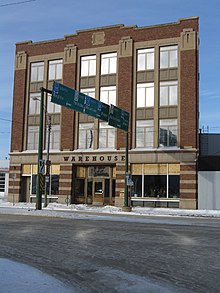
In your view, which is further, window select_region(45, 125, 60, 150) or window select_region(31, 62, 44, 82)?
window select_region(31, 62, 44, 82)

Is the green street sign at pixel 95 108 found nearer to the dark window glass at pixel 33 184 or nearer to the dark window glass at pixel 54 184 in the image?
the dark window glass at pixel 54 184

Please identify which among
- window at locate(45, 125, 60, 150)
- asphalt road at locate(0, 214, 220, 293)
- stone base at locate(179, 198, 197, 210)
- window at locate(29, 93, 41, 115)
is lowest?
asphalt road at locate(0, 214, 220, 293)

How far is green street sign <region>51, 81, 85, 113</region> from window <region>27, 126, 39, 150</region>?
13745mm

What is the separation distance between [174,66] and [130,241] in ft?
78.9

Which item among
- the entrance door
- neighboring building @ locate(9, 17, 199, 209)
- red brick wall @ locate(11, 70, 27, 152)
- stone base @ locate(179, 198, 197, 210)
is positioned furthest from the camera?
red brick wall @ locate(11, 70, 27, 152)

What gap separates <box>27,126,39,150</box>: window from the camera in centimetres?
3781

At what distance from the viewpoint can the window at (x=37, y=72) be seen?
127 feet

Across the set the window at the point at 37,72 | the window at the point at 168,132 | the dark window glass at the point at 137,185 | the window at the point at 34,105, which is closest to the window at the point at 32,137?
the window at the point at 34,105

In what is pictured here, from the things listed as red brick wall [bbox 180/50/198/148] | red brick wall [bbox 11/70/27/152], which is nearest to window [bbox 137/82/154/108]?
red brick wall [bbox 180/50/198/148]

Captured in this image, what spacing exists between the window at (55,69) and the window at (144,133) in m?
9.65

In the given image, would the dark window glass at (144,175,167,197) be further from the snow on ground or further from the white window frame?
the white window frame

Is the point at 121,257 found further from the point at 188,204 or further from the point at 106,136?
the point at 106,136

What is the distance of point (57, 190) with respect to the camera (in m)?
36.2

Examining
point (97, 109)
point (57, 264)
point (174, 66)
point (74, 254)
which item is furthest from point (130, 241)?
point (174, 66)
